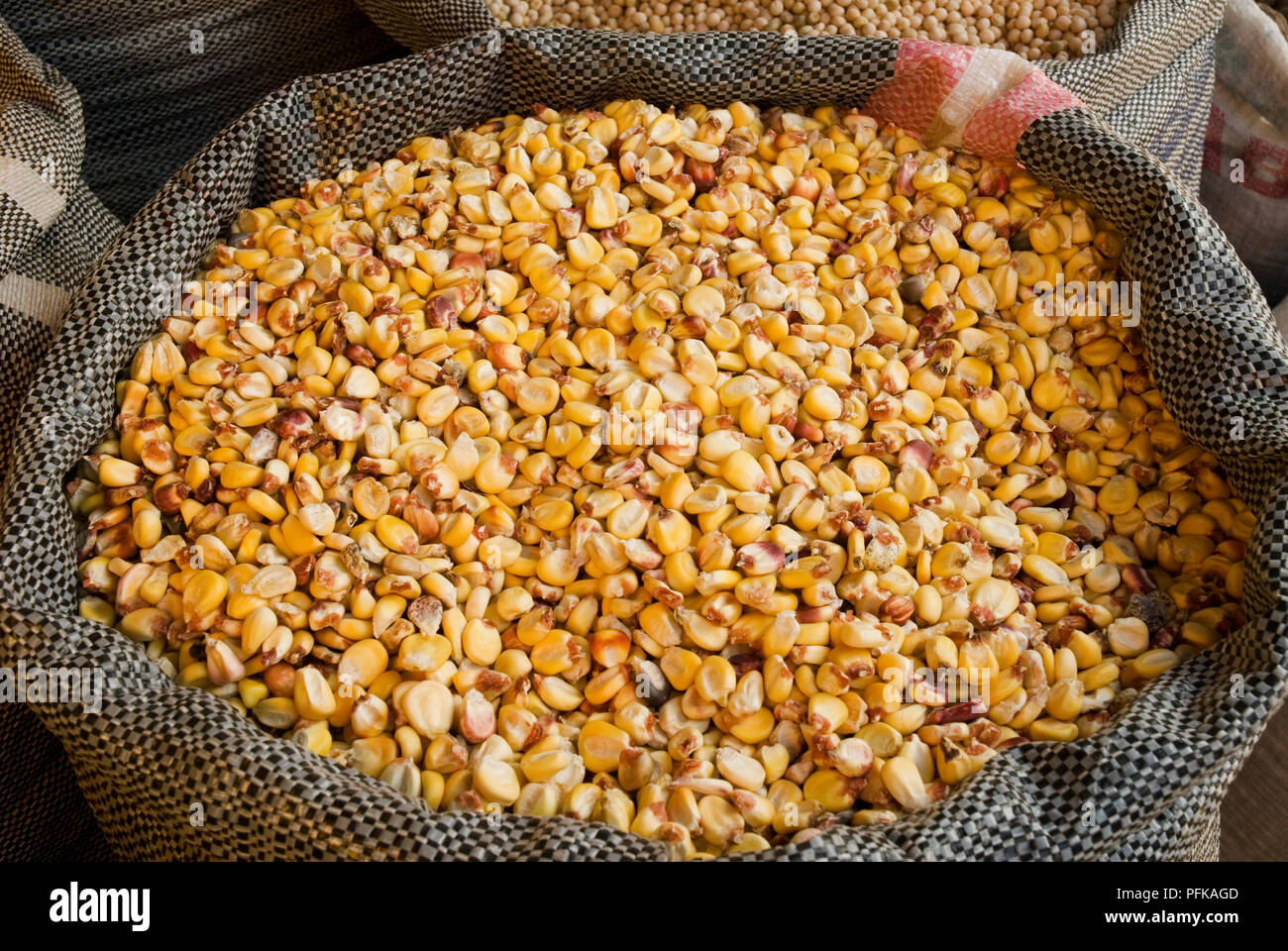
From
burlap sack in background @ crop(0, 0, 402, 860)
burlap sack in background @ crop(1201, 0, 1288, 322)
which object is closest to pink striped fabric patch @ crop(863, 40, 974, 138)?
burlap sack in background @ crop(1201, 0, 1288, 322)

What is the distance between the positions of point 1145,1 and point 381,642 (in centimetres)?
148

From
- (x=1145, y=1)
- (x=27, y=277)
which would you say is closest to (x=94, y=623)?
(x=27, y=277)

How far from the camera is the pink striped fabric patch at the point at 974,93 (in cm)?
134

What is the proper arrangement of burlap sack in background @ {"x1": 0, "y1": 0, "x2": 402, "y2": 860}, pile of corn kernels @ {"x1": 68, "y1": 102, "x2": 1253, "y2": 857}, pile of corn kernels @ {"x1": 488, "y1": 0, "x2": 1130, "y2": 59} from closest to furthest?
1. pile of corn kernels @ {"x1": 68, "y1": 102, "x2": 1253, "y2": 857}
2. burlap sack in background @ {"x1": 0, "y1": 0, "x2": 402, "y2": 860}
3. pile of corn kernels @ {"x1": 488, "y1": 0, "x2": 1130, "y2": 59}

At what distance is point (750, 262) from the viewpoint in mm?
1291

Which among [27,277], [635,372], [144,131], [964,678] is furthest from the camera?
[144,131]

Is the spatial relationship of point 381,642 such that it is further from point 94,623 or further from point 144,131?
point 144,131

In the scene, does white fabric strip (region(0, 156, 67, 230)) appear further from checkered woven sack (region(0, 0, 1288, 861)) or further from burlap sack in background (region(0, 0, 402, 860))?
checkered woven sack (region(0, 0, 1288, 861))

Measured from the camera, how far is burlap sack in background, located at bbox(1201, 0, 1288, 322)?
68.6 inches

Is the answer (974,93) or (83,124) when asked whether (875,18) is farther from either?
(83,124)

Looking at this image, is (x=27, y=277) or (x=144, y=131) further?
(x=144, y=131)

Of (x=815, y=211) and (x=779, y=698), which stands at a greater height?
(x=815, y=211)

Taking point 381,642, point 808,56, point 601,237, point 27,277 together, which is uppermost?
point 808,56
